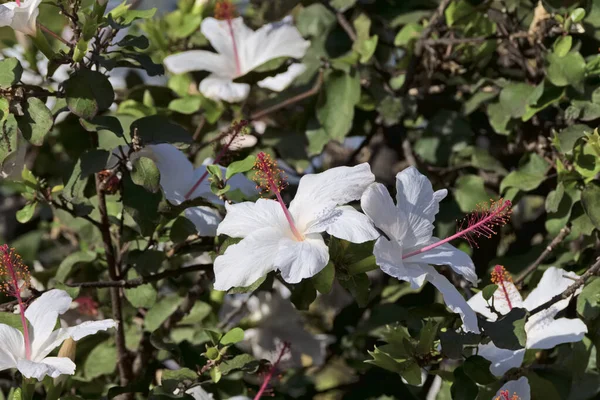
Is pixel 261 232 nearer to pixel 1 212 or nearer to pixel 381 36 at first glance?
pixel 381 36

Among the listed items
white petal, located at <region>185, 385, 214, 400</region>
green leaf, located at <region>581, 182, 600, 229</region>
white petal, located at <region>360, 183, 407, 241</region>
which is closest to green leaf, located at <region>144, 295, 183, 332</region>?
white petal, located at <region>185, 385, 214, 400</region>

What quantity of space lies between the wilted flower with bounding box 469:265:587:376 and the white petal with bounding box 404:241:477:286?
71 millimetres

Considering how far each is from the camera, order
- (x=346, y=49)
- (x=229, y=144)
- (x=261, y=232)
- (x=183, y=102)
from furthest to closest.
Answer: (x=346, y=49) < (x=183, y=102) < (x=229, y=144) < (x=261, y=232)

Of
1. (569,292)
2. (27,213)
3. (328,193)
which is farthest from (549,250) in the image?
(27,213)

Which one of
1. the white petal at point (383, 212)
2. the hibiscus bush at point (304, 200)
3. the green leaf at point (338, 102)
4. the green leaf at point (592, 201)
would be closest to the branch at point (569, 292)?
the hibiscus bush at point (304, 200)

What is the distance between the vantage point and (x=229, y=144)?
1.20m

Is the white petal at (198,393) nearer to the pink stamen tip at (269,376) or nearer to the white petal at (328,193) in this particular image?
the pink stamen tip at (269,376)

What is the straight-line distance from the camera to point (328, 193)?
1.02 m

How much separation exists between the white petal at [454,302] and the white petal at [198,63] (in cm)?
69

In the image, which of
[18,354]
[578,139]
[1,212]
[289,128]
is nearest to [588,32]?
[578,139]

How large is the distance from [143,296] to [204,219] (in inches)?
7.1

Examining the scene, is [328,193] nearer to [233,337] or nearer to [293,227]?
[293,227]

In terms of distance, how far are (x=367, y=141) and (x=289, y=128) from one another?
17cm

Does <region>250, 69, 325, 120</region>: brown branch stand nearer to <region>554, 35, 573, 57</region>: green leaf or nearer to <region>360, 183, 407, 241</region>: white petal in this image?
<region>554, 35, 573, 57</region>: green leaf
